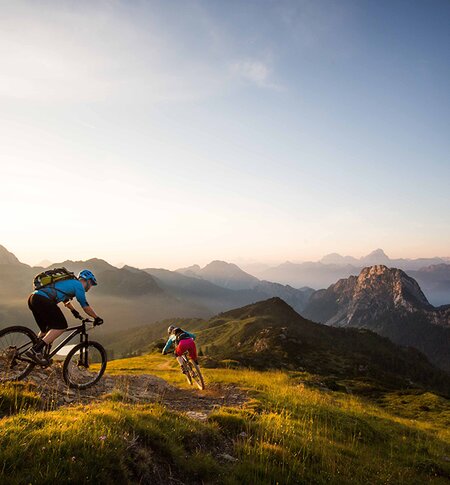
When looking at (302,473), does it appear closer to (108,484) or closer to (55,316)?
(108,484)

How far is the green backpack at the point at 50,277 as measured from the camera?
35.6 ft

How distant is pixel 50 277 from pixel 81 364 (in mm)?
4031

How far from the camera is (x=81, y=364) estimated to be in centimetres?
1299

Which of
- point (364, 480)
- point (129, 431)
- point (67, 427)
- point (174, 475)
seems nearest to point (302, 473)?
point (364, 480)

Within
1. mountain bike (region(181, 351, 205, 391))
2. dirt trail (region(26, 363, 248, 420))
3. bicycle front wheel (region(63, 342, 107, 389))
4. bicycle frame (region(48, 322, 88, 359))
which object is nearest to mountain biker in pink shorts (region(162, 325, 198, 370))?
mountain bike (region(181, 351, 205, 391))

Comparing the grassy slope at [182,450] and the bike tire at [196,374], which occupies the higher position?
the grassy slope at [182,450]

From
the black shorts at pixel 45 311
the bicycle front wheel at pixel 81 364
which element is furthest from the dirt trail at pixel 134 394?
the black shorts at pixel 45 311

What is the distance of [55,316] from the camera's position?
10977mm

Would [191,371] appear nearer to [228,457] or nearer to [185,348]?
[185,348]

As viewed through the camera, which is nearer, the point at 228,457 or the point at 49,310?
the point at 228,457

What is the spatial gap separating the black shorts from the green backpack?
1.24 feet

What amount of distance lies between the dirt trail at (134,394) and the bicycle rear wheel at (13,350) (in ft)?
1.90

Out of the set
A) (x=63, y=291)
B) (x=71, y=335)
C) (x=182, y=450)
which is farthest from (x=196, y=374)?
(x=182, y=450)

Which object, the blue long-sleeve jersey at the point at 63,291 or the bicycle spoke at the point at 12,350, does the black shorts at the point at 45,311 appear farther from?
the bicycle spoke at the point at 12,350
